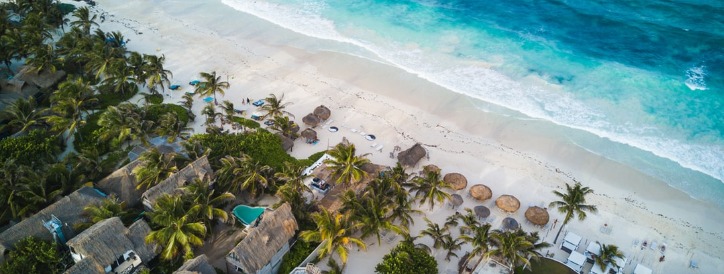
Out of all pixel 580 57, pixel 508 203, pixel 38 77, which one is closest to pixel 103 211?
pixel 38 77

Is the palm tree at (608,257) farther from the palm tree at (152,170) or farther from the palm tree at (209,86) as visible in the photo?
the palm tree at (209,86)

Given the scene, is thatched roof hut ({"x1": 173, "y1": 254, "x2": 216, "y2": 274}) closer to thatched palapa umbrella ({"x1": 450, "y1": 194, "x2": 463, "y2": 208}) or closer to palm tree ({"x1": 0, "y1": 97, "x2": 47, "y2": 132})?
thatched palapa umbrella ({"x1": 450, "y1": 194, "x2": 463, "y2": 208})

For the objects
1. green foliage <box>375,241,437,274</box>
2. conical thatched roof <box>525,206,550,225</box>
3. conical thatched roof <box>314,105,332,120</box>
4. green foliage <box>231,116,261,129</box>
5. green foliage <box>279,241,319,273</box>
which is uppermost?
conical thatched roof <box>314,105,332,120</box>

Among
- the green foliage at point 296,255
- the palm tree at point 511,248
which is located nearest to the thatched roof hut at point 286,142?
the green foliage at point 296,255

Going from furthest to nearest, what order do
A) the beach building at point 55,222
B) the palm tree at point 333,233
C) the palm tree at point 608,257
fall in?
the palm tree at point 608,257 → the palm tree at point 333,233 → the beach building at point 55,222

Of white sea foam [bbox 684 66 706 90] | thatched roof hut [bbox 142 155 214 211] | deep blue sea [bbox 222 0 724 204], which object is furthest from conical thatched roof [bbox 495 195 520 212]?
white sea foam [bbox 684 66 706 90]

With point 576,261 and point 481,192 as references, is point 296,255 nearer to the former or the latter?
point 481,192

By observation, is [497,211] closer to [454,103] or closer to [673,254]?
[673,254]
